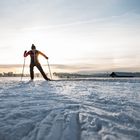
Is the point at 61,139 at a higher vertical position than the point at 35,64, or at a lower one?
lower

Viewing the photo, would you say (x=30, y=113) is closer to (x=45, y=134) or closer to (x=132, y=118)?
(x=45, y=134)

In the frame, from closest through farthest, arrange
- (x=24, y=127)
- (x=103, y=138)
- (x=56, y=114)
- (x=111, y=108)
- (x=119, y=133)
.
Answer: (x=103, y=138) → (x=119, y=133) → (x=24, y=127) → (x=56, y=114) → (x=111, y=108)

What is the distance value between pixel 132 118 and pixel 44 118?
5.13 ft

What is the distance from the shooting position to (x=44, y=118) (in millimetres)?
4371

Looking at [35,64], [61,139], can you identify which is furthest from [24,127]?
[35,64]

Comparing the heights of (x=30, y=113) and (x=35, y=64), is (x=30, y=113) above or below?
below

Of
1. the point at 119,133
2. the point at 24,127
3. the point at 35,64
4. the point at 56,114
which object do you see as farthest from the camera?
the point at 35,64

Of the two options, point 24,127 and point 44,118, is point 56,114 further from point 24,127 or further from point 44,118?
point 24,127

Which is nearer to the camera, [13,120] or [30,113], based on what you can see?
[13,120]

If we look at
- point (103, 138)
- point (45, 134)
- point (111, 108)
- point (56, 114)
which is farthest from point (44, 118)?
point (111, 108)

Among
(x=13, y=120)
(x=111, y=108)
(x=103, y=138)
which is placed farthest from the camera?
(x=111, y=108)

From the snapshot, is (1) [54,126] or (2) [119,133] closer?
(2) [119,133]

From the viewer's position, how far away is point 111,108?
5590 mm

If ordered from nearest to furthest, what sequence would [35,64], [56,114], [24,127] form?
1. [24,127]
2. [56,114]
3. [35,64]
